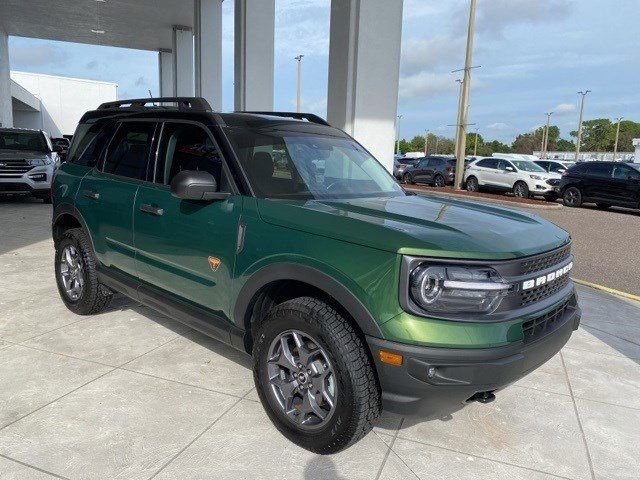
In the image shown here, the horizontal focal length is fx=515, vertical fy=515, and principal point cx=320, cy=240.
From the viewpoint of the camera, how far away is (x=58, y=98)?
5438 cm

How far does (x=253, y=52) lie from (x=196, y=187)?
11.1 meters

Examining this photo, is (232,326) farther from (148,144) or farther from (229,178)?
(148,144)

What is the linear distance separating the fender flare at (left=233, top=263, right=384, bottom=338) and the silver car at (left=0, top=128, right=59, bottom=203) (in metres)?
11.4

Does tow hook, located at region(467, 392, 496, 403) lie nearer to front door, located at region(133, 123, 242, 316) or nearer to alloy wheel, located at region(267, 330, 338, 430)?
alloy wheel, located at region(267, 330, 338, 430)

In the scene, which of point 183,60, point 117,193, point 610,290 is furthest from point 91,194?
point 183,60

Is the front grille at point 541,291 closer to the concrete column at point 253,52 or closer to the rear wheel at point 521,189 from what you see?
the concrete column at point 253,52

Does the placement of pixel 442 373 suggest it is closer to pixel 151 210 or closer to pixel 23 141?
pixel 151 210

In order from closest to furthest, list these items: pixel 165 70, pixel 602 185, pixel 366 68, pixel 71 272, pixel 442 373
A: pixel 442 373 < pixel 71 272 < pixel 366 68 < pixel 602 185 < pixel 165 70

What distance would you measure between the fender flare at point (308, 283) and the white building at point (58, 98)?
5438cm

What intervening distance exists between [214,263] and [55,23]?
24219 millimetres

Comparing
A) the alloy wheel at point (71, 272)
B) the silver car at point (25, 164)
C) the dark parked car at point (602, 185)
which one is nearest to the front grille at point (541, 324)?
the alloy wheel at point (71, 272)

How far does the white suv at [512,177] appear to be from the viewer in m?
20.8

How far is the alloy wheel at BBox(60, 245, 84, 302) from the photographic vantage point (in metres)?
4.65

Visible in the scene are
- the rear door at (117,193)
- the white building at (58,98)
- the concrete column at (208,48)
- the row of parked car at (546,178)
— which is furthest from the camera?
the white building at (58,98)
